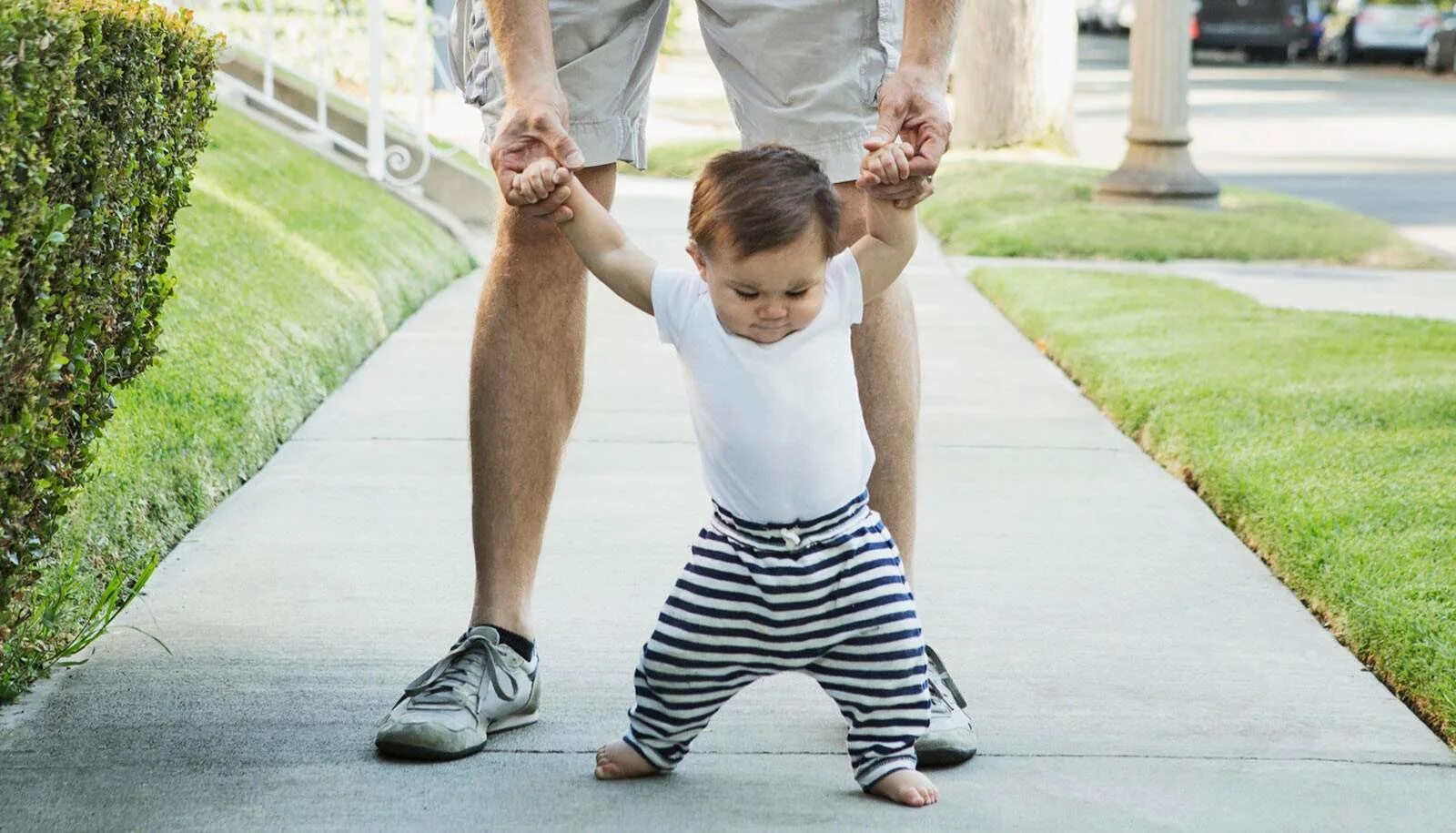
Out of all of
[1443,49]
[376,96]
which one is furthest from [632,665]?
[1443,49]

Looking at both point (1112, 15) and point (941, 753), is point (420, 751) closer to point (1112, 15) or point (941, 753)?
point (941, 753)

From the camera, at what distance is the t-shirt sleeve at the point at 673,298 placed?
2.60 m

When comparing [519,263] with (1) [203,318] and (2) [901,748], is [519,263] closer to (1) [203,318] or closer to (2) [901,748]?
(2) [901,748]

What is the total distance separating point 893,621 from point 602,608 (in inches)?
43.2

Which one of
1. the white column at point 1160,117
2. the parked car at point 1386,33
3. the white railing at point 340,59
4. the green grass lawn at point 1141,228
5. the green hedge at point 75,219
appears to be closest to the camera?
the green hedge at point 75,219

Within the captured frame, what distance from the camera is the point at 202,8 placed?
32.8 ft

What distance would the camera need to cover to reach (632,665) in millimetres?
3199

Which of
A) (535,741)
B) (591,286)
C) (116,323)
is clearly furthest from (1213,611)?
(591,286)

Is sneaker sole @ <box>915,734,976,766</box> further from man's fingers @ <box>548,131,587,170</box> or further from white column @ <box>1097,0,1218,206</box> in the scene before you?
white column @ <box>1097,0,1218,206</box>

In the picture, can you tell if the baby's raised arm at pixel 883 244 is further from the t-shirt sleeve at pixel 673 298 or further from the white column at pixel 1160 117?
the white column at pixel 1160 117

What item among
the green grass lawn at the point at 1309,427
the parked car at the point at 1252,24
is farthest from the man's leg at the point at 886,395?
the parked car at the point at 1252,24

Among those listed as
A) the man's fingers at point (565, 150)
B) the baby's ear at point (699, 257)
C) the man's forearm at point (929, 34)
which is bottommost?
the baby's ear at point (699, 257)

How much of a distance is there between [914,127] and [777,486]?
58 centimetres

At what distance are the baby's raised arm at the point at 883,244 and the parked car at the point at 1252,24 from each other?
2925 centimetres
